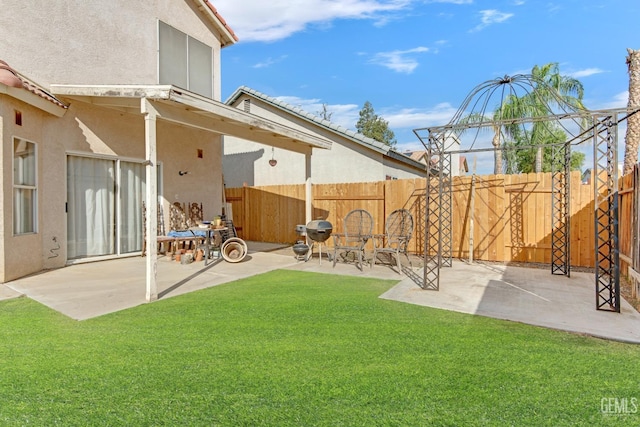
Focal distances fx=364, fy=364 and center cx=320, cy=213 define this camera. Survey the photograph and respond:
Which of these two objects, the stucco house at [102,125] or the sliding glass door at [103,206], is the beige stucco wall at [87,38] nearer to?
the stucco house at [102,125]

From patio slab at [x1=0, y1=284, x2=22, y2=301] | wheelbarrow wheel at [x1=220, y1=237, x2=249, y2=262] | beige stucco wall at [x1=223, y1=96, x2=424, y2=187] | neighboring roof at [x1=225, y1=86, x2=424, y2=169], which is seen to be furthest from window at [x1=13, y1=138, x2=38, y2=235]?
neighboring roof at [x1=225, y1=86, x2=424, y2=169]

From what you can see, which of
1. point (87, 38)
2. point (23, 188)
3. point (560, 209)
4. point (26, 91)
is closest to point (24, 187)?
point (23, 188)

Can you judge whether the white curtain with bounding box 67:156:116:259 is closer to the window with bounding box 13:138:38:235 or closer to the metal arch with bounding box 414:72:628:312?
the window with bounding box 13:138:38:235

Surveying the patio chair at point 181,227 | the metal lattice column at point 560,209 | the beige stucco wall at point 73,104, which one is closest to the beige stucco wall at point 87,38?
the beige stucco wall at point 73,104

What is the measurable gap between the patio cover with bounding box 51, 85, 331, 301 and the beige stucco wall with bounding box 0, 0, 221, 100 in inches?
24.6

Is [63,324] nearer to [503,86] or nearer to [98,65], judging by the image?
[98,65]

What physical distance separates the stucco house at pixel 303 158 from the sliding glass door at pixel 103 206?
4.98m

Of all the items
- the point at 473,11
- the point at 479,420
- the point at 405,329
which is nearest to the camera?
the point at 479,420

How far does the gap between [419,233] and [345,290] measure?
14.7 feet

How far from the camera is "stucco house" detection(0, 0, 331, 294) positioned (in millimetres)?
5516

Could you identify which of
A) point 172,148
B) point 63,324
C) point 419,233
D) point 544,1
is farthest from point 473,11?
point 63,324

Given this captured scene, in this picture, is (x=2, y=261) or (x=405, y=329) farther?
(x=2, y=261)

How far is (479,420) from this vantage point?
2.20 meters

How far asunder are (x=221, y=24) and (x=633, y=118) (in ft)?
37.0
